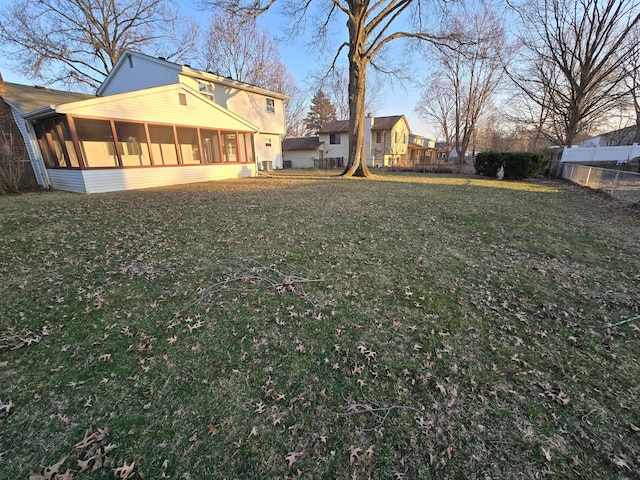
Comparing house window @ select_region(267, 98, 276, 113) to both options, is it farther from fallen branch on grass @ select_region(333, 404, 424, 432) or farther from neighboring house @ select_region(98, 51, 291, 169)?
fallen branch on grass @ select_region(333, 404, 424, 432)

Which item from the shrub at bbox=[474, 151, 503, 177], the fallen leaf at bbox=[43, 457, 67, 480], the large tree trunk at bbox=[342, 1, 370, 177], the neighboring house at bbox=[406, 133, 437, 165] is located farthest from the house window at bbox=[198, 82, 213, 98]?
the neighboring house at bbox=[406, 133, 437, 165]

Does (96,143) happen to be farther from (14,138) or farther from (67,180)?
(67,180)

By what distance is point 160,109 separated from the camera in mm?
12469

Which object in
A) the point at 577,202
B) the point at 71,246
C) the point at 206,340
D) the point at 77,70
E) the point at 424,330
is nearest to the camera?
the point at 206,340

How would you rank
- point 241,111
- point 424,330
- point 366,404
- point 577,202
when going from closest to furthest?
point 366,404
point 424,330
point 577,202
point 241,111

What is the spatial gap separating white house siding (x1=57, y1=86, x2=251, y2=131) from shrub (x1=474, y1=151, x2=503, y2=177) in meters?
16.6

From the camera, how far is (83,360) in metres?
2.79

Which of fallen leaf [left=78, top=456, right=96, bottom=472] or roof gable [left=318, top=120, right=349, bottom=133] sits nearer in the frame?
fallen leaf [left=78, top=456, right=96, bottom=472]

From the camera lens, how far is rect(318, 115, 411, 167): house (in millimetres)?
33188

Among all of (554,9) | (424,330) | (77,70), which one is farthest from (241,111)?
(554,9)

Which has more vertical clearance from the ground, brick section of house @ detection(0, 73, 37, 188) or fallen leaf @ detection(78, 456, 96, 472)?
brick section of house @ detection(0, 73, 37, 188)

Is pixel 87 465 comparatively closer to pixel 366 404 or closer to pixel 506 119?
pixel 366 404

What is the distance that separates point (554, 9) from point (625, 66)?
6.30m

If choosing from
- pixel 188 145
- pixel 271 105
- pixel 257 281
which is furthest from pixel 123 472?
pixel 271 105
